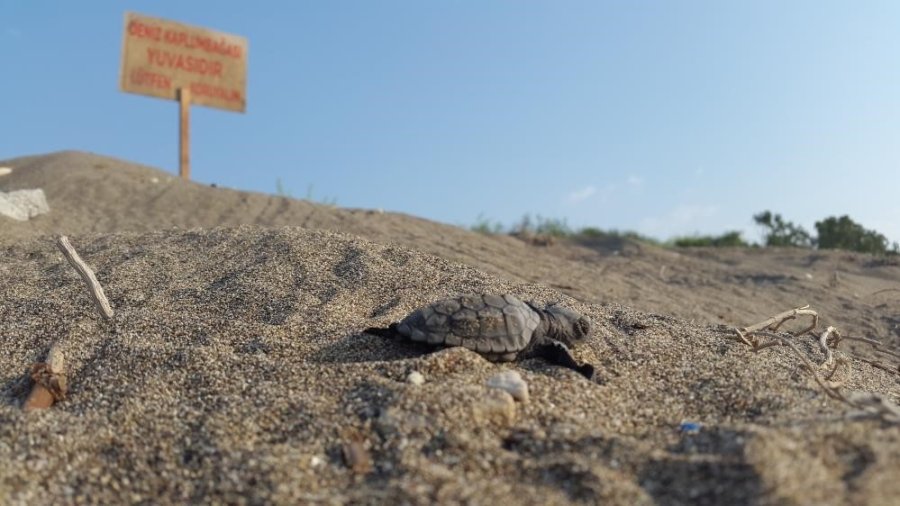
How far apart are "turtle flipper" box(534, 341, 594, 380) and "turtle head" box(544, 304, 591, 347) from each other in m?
0.11

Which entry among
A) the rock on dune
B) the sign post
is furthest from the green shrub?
the rock on dune

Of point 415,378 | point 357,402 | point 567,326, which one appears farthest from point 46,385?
point 567,326

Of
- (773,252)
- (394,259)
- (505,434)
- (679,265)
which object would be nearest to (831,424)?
(505,434)

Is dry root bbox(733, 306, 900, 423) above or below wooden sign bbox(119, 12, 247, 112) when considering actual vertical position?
below

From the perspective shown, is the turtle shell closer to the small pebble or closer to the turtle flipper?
the turtle flipper

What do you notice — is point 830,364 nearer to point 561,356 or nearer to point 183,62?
point 561,356

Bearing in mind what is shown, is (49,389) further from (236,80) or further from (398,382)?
(236,80)

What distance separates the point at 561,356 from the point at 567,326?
28 cm

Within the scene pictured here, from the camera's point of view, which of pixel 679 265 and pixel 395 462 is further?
pixel 679 265

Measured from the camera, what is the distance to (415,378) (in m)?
3.38

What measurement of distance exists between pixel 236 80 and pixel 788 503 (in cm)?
1164

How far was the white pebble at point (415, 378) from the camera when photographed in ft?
11.0

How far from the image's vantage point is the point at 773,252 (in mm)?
12336

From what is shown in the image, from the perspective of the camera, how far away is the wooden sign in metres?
11.5
